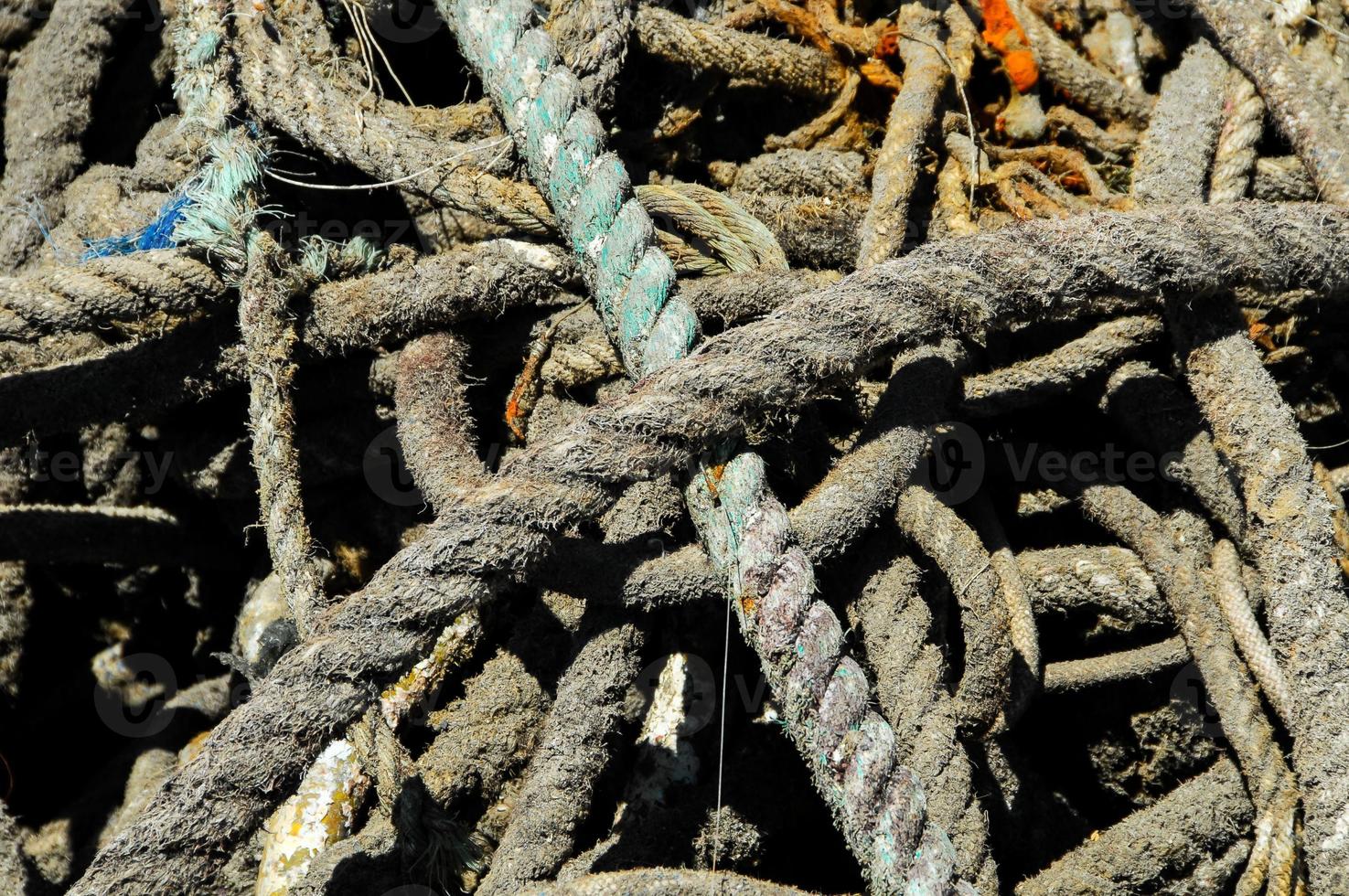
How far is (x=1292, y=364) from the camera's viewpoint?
210 cm

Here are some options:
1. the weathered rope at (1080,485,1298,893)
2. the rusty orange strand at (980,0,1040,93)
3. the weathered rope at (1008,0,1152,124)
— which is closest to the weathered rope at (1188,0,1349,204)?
the weathered rope at (1008,0,1152,124)

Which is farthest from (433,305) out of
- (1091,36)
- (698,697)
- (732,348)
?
(1091,36)

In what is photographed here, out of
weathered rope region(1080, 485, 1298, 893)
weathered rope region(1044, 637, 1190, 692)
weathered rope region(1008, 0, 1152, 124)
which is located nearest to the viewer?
weathered rope region(1080, 485, 1298, 893)

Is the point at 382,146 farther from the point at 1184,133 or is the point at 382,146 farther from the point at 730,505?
the point at 1184,133

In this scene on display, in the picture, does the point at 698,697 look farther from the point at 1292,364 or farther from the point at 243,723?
the point at 1292,364

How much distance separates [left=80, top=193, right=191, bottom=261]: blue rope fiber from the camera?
1.95 metres

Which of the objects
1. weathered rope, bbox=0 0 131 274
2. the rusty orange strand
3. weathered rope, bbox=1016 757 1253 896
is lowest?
weathered rope, bbox=1016 757 1253 896

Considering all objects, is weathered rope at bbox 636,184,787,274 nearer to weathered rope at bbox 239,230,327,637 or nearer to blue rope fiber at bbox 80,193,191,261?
weathered rope at bbox 239,230,327,637

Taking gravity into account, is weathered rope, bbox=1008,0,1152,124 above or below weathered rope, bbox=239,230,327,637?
above

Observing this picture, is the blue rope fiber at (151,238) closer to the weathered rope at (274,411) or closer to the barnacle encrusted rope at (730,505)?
the weathered rope at (274,411)

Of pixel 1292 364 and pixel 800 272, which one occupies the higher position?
pixel 800 272

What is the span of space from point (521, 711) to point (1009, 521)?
896 mm

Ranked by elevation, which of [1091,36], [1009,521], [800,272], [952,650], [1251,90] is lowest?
[952,650]

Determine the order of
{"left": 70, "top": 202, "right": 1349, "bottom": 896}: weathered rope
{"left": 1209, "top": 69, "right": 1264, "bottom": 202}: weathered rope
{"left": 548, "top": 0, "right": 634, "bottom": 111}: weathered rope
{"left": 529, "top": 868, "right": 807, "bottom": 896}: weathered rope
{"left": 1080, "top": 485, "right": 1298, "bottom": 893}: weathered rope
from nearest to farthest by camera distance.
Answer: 1. {"left": 70, "top": 202, "right": 1349, "bottom": 896}: weathered rope
2. {"left": 529, "top": 868, "right": 807, "bottom": 896}: weathered rope
3. {"left": 1080, "top": 485, "right": 1298, "bottom": 893}: weathered rope
4. {"left": 548, "top": 0, "right": 634, "bottom": 111}: weathered rope
5. {"left": 1209, "top": 69, "right": 1264, "bottom": 202}: weathered rope
